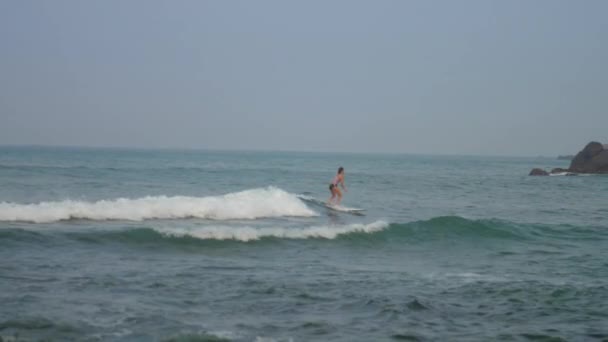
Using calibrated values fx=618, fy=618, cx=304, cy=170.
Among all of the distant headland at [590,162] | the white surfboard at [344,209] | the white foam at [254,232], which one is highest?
the distant headland at [590,162]

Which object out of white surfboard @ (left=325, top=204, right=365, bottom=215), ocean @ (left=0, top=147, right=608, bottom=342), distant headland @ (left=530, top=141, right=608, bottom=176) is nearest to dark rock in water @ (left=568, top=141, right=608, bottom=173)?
distant headland @ (left=530, top=141, right=608, bottom=176)

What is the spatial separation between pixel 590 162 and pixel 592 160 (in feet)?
1.14

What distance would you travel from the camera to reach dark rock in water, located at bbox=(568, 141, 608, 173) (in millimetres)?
68625

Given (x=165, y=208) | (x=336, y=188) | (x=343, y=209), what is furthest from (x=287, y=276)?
(x=336, y=188)

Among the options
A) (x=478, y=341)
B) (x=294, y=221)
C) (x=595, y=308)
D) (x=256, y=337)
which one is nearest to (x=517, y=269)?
(x=595, y=308)

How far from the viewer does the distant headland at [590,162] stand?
68.6 m

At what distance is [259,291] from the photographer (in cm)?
1058

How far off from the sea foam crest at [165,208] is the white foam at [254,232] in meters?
4.08

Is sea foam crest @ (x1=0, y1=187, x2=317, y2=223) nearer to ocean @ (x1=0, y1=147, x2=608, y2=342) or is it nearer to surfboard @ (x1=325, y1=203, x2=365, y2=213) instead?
ocean @ (x1=0, y1=147, x2=608, y2=342)

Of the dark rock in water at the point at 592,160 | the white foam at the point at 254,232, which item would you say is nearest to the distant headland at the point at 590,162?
the dark rock in water at the point at 592,160

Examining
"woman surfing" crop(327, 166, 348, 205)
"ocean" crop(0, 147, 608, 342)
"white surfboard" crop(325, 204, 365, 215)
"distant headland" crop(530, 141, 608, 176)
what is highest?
"distant headland" crop(530, 141, 608, 176)

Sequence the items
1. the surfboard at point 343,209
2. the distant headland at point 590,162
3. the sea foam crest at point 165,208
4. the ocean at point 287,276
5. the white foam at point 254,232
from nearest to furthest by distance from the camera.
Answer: the ocean at point 287,276 → the white foam at point 254,232 → the sea foam crest at point 165,208 → the surfboard at point 343,209 → the distant headland at point 590,162

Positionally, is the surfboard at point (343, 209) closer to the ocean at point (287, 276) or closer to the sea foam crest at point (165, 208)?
the ocean at point (287, 276)

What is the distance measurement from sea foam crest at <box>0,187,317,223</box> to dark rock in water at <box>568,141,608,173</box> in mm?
53263
